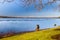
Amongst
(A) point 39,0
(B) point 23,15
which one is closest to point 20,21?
(B) point 23,15

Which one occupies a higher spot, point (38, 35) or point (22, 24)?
point (22, 24)

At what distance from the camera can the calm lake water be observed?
5.81 feet

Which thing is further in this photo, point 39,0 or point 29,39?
point 39,0

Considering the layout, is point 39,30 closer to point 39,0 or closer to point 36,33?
point 36,33

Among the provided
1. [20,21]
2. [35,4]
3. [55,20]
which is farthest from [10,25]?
[55,20]

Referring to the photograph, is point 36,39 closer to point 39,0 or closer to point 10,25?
point 10,25

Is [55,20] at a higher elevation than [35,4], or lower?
lower

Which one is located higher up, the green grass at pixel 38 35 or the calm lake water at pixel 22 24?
the calm lake water at pixel 22 24

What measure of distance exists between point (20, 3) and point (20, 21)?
0.74ft

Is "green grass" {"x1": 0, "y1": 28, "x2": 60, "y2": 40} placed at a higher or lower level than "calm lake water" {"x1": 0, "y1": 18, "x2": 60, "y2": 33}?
lower

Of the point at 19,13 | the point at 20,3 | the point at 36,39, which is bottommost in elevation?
the point at 36,39

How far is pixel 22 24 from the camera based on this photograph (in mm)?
1822

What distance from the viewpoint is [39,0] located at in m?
1.87

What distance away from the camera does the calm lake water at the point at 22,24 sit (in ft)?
5.81
